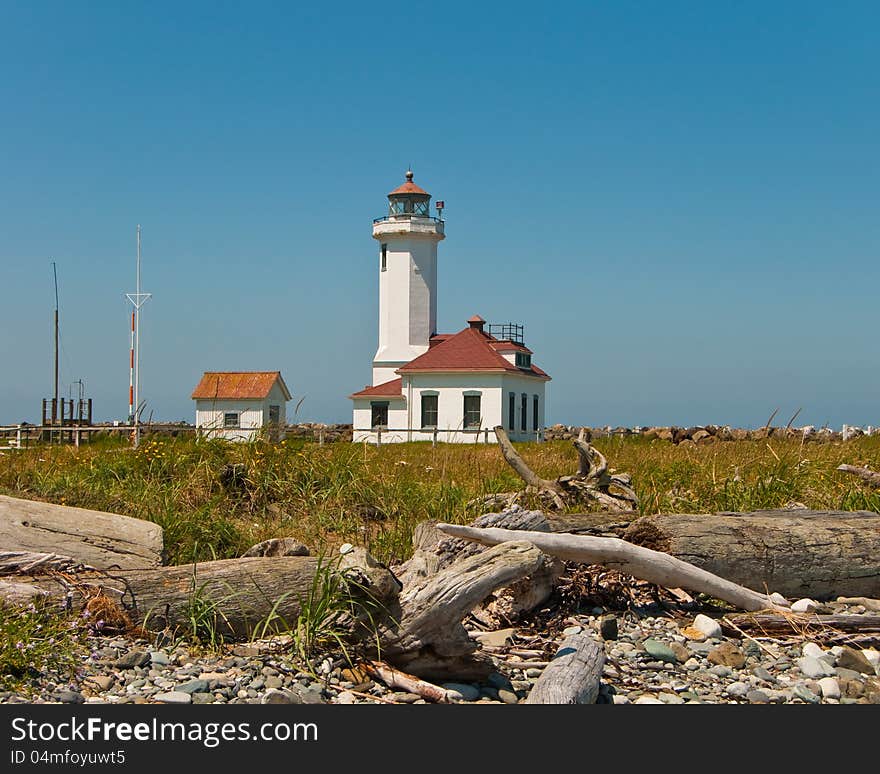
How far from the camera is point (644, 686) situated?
4.89 meters

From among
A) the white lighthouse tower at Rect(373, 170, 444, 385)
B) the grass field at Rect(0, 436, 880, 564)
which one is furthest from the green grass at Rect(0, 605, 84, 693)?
the white lighthouse tower at Rect(373, 170, 444, 385)

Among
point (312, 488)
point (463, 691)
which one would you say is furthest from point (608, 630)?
point (312, 488)

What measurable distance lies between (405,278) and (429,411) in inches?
242

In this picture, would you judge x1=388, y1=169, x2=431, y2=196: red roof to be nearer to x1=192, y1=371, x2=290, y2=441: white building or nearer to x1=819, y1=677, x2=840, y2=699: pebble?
x1=192, y1=371, x2=290, y2=441: white building

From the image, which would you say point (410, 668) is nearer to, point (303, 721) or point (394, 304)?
point (303, 721)

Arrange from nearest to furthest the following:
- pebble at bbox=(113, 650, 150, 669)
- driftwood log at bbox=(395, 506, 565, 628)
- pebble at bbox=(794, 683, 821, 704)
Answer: pebble at bbox=(113, 650, 150, 669)
pebble at bbox=(794, 683, 821, 704)
driftwood log at bbox=(395, 506, 565, 628)

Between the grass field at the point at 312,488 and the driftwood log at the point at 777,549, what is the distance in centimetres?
182

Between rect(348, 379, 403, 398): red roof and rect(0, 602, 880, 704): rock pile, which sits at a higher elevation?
rect(348, 379, 403, 398): red roof

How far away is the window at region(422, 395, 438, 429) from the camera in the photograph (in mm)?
35875

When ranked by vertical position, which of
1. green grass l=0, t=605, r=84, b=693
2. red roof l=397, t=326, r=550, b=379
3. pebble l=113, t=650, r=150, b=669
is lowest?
pebble l=113, t=650, r=150, b=669

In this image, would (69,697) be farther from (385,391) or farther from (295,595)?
(385,391)

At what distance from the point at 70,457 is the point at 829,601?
8.34 meters

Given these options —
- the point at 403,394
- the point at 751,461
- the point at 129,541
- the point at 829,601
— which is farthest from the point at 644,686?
the point at 403,394

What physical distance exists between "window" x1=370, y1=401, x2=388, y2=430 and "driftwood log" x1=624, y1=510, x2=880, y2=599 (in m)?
30.8
